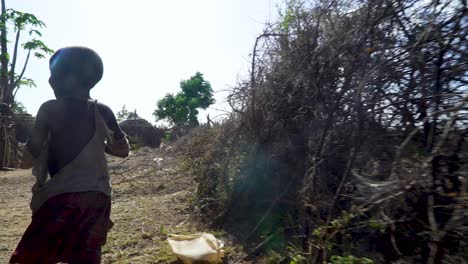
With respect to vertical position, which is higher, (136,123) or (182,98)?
(182,98)

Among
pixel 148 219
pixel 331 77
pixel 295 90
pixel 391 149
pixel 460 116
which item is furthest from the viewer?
pixel 148 219

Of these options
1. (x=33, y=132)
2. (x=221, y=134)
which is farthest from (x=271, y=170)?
(x=33, y=132)

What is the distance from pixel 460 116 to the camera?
6.97 ft

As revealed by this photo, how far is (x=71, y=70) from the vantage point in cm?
235

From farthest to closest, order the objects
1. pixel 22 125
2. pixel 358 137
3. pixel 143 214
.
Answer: pixel 22 125, pixel 143 214, pixel 358 137

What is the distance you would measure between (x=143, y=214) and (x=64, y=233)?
280cm

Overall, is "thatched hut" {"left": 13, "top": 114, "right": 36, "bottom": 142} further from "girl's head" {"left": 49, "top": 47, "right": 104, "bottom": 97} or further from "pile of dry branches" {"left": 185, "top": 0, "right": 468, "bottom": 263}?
"girl's head" {"left": 49, "top": 47, "right": 104, "bottom": 97}

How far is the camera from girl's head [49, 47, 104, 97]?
2.35 meters

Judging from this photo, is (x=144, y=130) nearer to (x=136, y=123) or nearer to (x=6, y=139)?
(x=136, y=123)

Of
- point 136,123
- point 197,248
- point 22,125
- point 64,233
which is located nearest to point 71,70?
point 64,233

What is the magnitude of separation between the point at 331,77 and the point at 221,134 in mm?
2088

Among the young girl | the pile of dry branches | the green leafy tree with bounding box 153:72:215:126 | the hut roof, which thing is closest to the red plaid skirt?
the young girl

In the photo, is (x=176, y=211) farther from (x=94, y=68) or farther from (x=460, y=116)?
(x=460, y=116)

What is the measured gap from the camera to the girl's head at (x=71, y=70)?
235 cm
